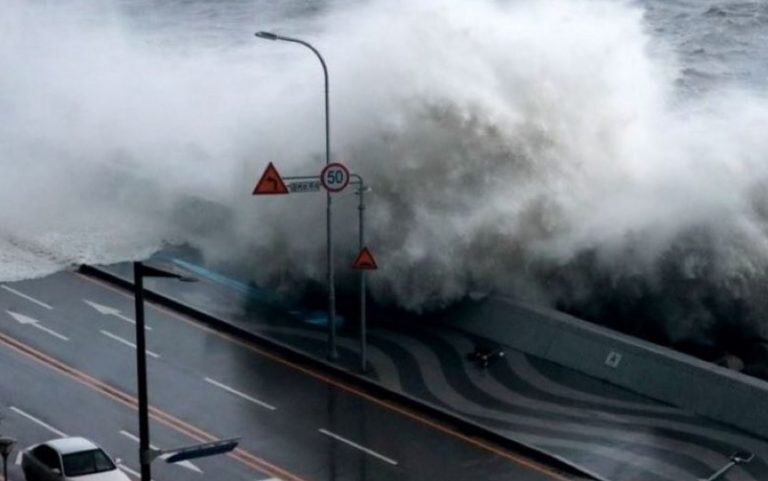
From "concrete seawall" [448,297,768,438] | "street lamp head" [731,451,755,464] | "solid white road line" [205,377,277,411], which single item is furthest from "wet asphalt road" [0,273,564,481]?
"concrete seawall" [448,297,768,438]

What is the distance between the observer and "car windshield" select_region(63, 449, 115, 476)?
90.5 ft

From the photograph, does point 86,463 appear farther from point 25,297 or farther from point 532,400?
point 25,297

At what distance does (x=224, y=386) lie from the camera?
108 ft

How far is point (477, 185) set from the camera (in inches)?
1479

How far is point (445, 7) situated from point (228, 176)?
704cm

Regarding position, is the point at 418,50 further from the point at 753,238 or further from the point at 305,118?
the point at 753,238

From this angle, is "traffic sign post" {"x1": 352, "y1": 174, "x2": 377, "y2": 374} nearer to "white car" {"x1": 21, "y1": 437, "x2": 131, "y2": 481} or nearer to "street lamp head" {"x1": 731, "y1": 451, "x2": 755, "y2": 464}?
"white car" {"x1": 21, "y1": 437, "x2": 131, "y2": 481}

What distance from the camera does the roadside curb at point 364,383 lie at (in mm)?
29673

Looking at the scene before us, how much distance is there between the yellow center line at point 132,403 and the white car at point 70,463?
2702 mm

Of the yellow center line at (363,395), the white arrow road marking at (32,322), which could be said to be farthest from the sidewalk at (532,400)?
the white arrow road marking at (32,322)

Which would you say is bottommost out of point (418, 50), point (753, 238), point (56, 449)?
point (56, 449)

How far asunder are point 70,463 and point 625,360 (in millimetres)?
11335

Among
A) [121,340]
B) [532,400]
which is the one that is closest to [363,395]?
[532,400]

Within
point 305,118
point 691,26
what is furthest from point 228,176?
point 691,26
